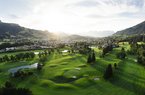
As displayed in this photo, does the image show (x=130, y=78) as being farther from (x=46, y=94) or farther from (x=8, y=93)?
(x=8, y=93)

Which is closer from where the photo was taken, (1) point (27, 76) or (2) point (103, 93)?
(2) point (103, 93)

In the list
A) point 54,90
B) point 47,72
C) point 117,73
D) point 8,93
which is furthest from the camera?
point 47,72

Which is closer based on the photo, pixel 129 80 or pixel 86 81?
pixel 129 80

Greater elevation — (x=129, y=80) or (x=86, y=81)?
(x=129, y=80)

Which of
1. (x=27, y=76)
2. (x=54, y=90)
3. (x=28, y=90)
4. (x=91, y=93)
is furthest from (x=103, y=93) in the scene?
(x=27, y=76)

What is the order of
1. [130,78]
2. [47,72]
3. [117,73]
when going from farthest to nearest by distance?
[47,72] < [117,73] < [130,78]

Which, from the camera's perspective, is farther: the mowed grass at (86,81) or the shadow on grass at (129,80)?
the shadow on grass at (129,80)

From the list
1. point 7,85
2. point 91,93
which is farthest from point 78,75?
point 7,85

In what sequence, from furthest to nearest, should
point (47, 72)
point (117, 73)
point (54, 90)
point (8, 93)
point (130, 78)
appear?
point (47, 72)
point (117, 73)
point (130, 78)
point (54, 90)
point (8, 93)

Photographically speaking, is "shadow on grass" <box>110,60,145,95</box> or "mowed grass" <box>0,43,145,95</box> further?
"shadow on grass" <box>110,60,145,95</box>

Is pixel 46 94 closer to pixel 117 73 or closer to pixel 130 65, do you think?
pixel 117 73
